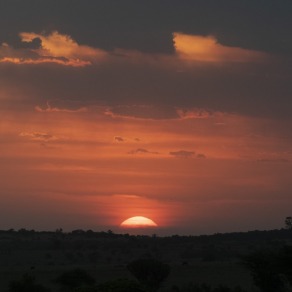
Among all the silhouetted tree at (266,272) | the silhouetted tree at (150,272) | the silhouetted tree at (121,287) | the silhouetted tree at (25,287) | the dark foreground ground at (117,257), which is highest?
the dark foreground ground at (117,257)

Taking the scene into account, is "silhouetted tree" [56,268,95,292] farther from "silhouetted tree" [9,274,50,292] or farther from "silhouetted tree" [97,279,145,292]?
"silhouetted tree" [97,279,145,292]

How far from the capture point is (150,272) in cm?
7000

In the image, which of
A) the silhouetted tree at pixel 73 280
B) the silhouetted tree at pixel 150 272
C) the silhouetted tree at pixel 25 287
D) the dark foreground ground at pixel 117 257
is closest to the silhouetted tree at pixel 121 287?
the silhouetted tree at pixel 25 287

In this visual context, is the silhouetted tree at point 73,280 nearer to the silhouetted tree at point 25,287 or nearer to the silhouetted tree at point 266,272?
the silhouetted tree at point 25,287

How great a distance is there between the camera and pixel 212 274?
87.0m

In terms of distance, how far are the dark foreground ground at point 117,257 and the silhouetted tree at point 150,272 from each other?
3.69 feet

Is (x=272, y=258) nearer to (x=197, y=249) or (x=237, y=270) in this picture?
(x=237, y=270)

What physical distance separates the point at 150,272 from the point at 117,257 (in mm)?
56185

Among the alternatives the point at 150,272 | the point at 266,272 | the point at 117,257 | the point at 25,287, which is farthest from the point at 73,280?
the point at 117,257

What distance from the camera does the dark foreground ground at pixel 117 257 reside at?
8244 cm

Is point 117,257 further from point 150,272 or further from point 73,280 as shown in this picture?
point 73,280

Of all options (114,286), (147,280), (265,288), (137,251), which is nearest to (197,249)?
(137,251)

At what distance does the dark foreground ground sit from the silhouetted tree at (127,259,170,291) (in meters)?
1.13

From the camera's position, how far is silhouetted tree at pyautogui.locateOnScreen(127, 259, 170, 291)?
69450 millimetres
